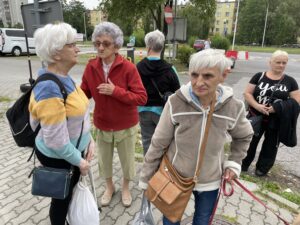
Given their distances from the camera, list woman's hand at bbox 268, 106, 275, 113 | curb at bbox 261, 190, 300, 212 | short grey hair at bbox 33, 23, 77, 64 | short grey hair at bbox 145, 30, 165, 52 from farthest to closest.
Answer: woman's hand at bbox 268, 106, 275, 113
curb at bbox 261, 190, 300, 212
short grey hair at bbox 145, 30, 165, 52
short grey hair at bbox 33, 23, 77, 64

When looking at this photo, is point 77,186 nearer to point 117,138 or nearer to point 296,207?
point 117,138

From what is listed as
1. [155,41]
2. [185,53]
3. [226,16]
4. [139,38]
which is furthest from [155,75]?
[226,16]

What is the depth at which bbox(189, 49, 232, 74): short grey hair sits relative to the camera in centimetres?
174

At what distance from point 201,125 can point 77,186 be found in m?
1.16

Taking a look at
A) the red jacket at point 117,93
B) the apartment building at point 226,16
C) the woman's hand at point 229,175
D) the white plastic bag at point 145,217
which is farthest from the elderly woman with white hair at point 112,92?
the apartment building at point 226,16

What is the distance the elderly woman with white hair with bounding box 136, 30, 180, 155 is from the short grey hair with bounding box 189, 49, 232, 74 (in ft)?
4.83

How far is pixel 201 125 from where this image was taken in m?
1.89

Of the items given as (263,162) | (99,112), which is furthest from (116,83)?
(263,162)

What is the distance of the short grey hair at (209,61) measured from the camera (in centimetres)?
174

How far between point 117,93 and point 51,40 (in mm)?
889

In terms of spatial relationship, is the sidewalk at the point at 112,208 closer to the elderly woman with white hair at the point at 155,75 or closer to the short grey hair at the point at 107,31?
the elderly woman with white hair at the point at 155,75

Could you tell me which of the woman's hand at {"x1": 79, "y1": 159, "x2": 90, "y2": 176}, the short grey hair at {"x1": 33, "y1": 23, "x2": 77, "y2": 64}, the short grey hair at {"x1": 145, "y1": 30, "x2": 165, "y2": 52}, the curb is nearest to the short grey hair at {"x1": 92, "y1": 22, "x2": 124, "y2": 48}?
the short grey hair at {"x1": 145, "y1": 30, "x2": 165, "y2": 52}

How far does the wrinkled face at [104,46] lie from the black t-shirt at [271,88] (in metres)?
2.15

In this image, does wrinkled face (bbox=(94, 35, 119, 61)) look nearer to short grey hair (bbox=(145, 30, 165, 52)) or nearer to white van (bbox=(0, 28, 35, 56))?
short grey hair (bbox=(145, 30, 165, 52))
